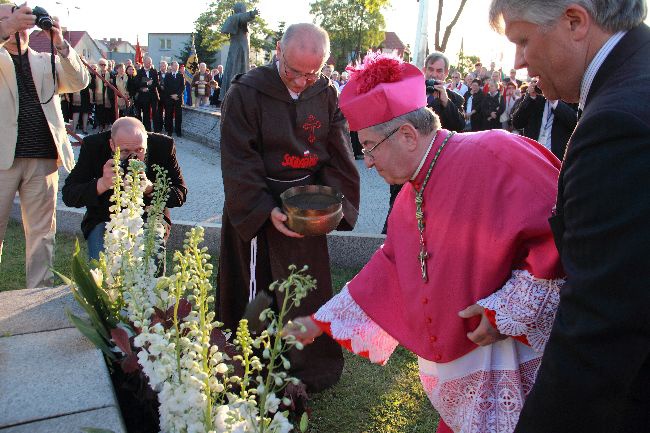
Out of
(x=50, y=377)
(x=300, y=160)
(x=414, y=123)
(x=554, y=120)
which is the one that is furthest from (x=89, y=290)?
(x=554, y=120)

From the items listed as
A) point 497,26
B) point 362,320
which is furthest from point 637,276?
point 362,320

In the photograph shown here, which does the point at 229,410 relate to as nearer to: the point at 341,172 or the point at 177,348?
the point at 177,348

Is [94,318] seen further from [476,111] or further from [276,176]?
[476,111]

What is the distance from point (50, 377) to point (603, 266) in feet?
5.54

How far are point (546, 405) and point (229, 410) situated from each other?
2.20 ft

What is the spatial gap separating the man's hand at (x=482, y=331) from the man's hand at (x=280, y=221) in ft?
5.50

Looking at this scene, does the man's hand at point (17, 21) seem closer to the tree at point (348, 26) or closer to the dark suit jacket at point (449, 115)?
the dark suit jacket at point (449, 115)

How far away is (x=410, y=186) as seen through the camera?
2188 mm

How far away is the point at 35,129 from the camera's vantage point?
451cm

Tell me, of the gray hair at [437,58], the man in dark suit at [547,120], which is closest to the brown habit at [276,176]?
the man in dark suit at [547,120]

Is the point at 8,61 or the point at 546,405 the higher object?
the point at 8,61

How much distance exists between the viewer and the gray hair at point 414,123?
6.81 ft

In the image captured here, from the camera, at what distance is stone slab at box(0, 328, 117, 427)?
1.76 metres

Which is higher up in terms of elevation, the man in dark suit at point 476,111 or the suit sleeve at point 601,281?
the suit sleeve at point 601,281
